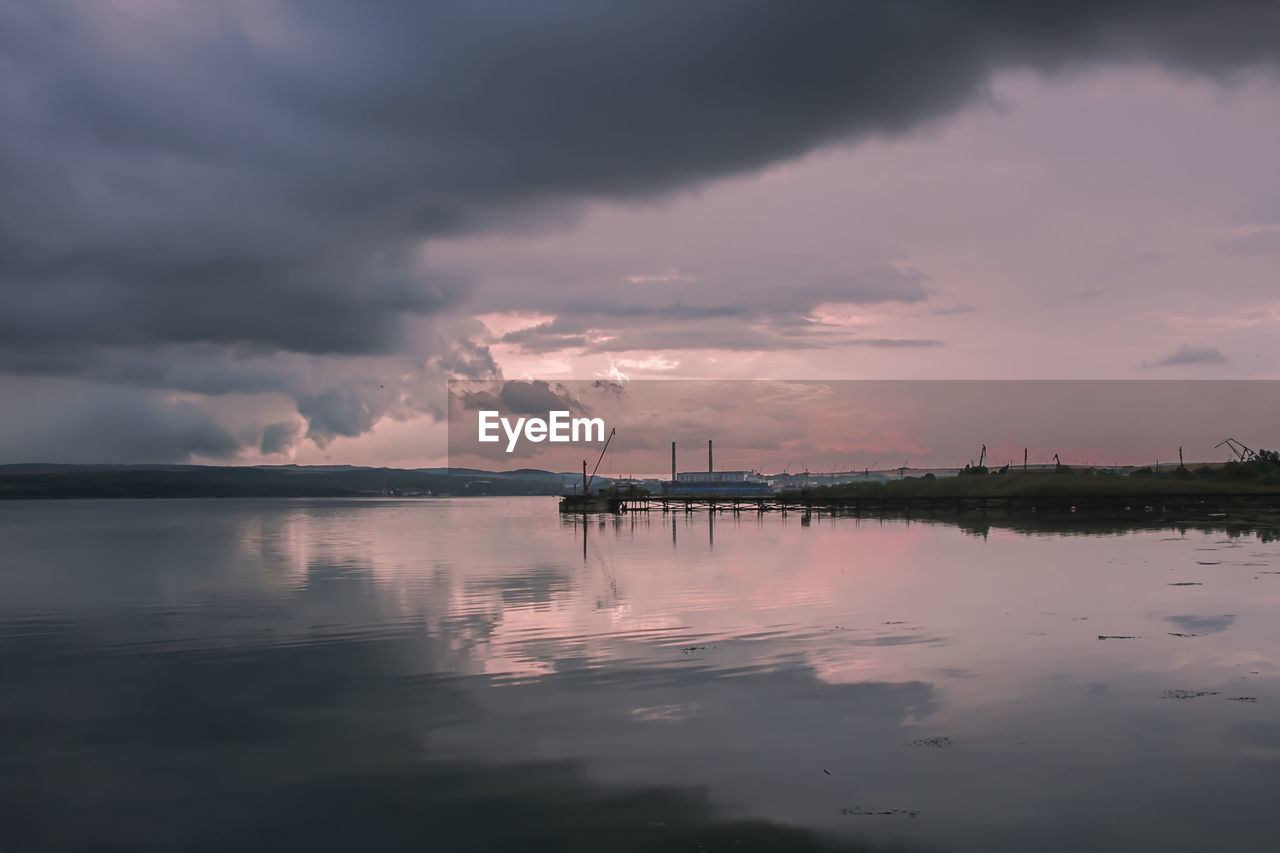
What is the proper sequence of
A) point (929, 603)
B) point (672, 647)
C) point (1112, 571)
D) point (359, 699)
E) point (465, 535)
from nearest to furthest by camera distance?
1. point (359, 699)
2. point (672, 647)
3. point (929, 603)
4. point (1112, 571)
5. point (465, 535)

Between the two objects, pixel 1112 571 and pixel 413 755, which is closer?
pixel 413 755

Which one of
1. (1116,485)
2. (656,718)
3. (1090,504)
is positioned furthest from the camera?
(1116,485)

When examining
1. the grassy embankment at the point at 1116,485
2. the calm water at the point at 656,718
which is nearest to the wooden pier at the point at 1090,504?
the grassy embankment at the point at 1116,485

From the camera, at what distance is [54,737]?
547 inches

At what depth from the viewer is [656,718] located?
46.9 feet

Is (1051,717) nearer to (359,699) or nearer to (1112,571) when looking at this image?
(359,699)

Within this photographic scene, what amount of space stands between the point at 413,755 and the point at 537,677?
520 centimetres

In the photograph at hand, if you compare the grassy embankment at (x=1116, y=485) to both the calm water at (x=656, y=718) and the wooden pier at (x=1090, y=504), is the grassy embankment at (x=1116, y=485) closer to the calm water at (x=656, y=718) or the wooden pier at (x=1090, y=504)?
the wooden pier at (x=1090, y=504)

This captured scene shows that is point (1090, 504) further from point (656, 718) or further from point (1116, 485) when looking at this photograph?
point (656, 718)

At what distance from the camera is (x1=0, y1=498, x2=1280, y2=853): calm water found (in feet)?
32.6

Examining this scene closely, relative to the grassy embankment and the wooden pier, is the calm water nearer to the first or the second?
the wooden pier

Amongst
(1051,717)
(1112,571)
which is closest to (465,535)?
(1112,571)

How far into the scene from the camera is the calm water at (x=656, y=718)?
994 centimetres

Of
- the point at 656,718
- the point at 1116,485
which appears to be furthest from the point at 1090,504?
the point at 656,718
